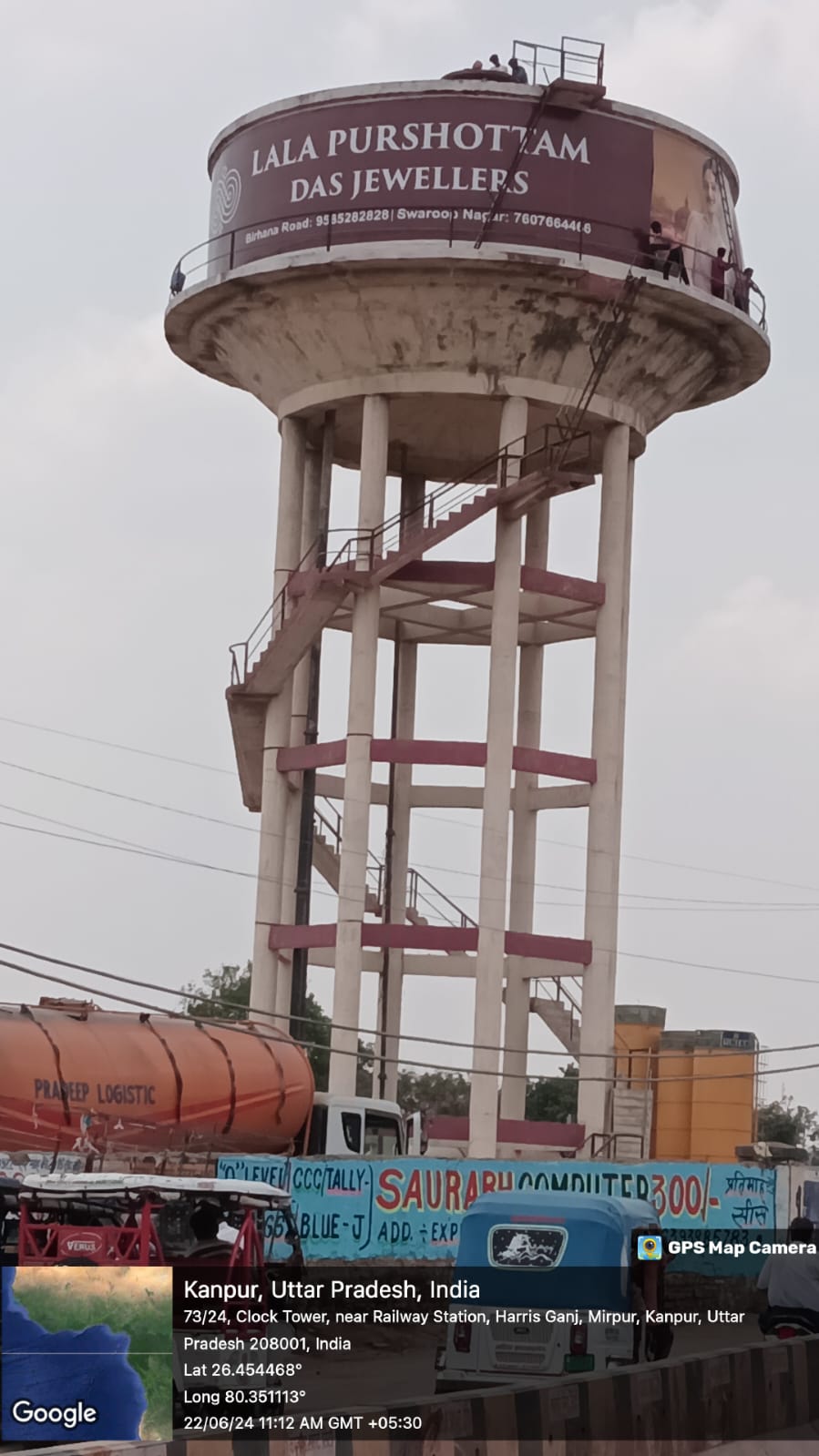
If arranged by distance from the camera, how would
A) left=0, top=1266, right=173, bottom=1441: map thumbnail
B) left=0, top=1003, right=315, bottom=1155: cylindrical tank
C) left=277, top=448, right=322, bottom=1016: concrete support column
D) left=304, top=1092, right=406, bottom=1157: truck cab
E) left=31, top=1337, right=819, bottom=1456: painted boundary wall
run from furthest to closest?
left=277, top=448, right=322, bottom=1016: concrete support column < left=304, top=1092, right=406, bottom=1157: truck cab < left=0, top=1003, right=315, bottom=1155: cylindrical tank < left=31, top=1337, right=819, bottom=1456: painted boundary wall < left=0, top=1266, right=173, bottom=1441: map thumbnail

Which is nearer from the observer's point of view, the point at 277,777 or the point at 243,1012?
the point at 277,777

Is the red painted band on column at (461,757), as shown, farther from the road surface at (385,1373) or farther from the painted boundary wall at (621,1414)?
the painted boundary wall at (621,1414)

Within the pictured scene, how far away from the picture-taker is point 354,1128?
108 ft

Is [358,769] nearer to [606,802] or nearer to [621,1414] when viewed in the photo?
[606,802]

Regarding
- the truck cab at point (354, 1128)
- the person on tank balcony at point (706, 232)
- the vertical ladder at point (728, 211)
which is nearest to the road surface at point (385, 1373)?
the truck cab at point (354, 1128)

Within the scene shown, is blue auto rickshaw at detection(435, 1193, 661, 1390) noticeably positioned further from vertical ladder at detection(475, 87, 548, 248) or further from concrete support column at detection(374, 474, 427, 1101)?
concrete support column at detection(374, 474, 427, 1101)

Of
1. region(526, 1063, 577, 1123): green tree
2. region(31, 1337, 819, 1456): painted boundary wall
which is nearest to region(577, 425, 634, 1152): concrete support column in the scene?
region(31, 1337, 819, 1456): painted boundary wall

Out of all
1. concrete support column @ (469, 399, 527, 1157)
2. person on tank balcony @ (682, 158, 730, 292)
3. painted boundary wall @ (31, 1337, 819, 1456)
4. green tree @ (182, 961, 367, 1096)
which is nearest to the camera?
painted boundary wall @ (31, 1337, 819, 1456)

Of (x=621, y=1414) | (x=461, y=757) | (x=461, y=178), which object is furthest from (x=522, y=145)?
(x=621, y=1414)

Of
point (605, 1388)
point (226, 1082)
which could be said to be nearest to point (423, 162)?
point (226, 1082)

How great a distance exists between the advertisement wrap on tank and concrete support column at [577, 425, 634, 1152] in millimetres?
4086

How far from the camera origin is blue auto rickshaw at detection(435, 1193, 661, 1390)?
1880cm

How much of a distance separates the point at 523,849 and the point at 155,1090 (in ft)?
52.5

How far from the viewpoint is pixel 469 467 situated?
147 ft
